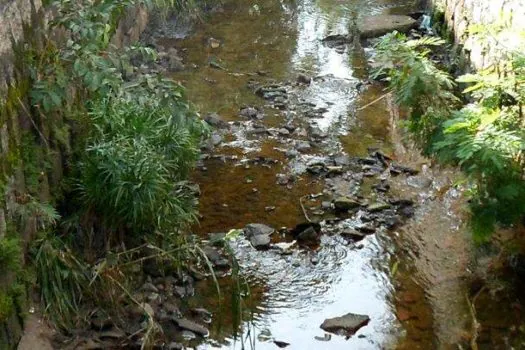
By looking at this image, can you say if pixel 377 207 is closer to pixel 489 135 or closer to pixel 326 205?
pixel 326 205

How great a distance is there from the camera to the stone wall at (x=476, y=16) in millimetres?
5535

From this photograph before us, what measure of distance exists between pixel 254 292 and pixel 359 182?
1.69 m

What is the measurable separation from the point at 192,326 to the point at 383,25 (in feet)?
20.3

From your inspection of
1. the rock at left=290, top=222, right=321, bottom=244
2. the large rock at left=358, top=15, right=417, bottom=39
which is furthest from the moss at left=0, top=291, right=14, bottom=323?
the large rock at left=358, top=15, right=417, bottom=39

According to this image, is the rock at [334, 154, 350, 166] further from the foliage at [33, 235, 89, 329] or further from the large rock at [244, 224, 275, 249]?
the foliage at [33, 235, 89, 329]

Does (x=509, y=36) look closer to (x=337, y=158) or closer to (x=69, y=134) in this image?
(x=337, y=158)

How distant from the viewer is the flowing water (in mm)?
4461

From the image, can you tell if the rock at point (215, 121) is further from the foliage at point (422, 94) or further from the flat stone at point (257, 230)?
the foliage at point (422, 94)

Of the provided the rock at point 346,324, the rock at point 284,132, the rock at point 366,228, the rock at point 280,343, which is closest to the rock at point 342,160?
the rock at point 284,132

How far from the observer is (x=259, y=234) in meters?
5.35

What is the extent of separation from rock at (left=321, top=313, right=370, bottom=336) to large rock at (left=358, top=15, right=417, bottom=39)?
5.58m

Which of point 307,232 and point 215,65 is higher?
point 215,65

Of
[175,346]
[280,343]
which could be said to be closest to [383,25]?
[280,343]

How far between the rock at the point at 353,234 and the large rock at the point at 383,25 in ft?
15.0
